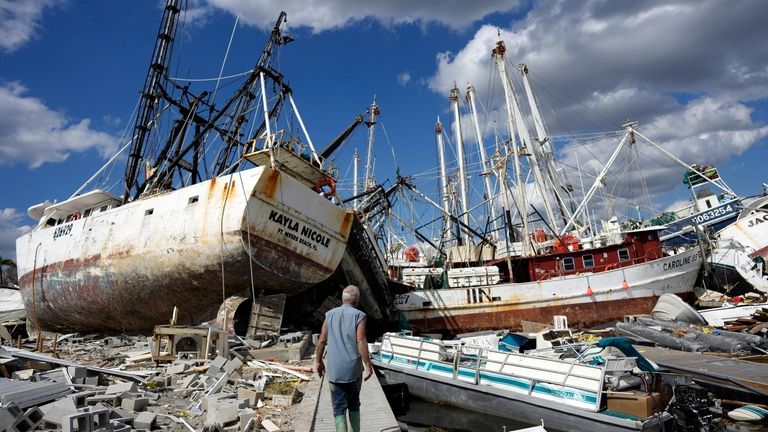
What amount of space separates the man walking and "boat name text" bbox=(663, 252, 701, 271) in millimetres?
23195

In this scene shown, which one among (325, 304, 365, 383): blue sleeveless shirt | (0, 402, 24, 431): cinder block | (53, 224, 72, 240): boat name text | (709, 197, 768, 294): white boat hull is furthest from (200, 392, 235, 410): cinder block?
(709, 197, 768, 294): white boat hull

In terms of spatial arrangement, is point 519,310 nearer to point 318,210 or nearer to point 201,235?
point 318,210

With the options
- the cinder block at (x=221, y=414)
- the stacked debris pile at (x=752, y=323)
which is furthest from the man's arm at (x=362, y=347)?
the stacked debris pile at (x=752, y=323)

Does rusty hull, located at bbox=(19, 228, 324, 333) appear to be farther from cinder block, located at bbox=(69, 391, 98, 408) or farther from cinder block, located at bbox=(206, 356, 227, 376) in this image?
cinder block, located at bbox=(69, 391, 98, 408)

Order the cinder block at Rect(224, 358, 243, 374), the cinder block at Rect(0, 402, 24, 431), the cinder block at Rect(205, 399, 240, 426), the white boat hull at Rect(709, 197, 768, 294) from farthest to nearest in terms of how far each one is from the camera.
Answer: the white boat hull at Rect(709, 197, 768, 294)
the cinder block at Rect(224, 358, 243, 374)
the cinder block at Rect(205, 399, 240, 426)
the cinder block at Rect(0, 402, 24, 431)

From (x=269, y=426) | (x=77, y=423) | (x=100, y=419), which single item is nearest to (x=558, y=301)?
(x=269, y=426)

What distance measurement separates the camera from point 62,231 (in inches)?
779

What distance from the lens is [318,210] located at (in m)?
15.4

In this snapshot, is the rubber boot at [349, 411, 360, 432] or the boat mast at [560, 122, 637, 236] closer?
the rubber boot at [349, 411, 360, 432]

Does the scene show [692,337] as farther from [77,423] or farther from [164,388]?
[77,423]

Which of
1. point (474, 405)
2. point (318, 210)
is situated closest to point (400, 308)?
point (318, 210)

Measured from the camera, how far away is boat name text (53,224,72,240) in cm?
1950

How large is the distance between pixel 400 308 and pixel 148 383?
53.2 feet

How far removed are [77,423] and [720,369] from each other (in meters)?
11.8
